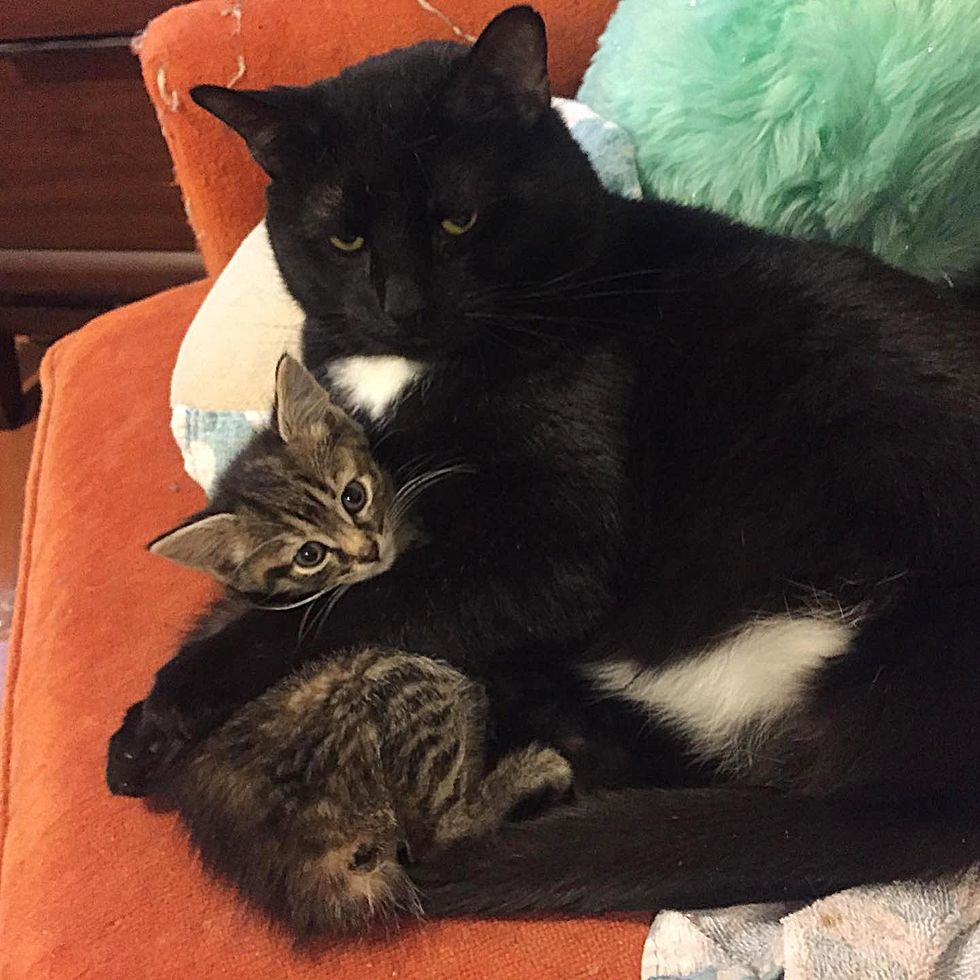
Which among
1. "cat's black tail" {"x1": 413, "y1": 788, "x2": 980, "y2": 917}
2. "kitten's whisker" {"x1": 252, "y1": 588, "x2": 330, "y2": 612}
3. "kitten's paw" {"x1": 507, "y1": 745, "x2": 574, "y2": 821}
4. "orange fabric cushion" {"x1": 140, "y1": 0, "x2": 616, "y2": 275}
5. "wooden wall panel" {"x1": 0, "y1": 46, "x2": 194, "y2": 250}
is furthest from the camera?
"wooden wall panel" {"x1": 0, "y1": 46, "x2": 194, "y2": 250}

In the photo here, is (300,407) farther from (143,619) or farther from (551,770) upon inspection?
(551,770)

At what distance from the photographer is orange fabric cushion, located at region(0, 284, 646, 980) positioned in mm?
758

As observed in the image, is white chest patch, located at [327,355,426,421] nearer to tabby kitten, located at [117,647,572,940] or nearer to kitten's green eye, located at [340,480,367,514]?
kitten's green eye, located at [340,480,367,514]

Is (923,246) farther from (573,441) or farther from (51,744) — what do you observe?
(51,744)

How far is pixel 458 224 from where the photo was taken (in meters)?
0.88

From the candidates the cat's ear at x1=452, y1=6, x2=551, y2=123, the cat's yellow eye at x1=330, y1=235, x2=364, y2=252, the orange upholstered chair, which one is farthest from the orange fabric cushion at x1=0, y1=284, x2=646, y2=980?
the cat's ear at x1=452, y1=6, x2=551, y2=123

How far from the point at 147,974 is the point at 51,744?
287 mm

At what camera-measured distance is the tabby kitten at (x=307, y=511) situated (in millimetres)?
970

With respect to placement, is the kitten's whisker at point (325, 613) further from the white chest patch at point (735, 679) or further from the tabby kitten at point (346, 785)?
the white chest patch at point (735, 679)

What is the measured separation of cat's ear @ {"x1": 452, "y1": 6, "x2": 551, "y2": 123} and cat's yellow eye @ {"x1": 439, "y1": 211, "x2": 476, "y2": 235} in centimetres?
10

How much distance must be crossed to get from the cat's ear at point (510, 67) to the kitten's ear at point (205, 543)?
17.4 inches

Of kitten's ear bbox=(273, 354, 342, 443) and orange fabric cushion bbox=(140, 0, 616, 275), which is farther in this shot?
orange fabric cushion bbox=(140, 0, 616, 275)

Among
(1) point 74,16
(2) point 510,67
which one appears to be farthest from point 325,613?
(1) point 74,16

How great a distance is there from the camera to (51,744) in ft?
3.17
